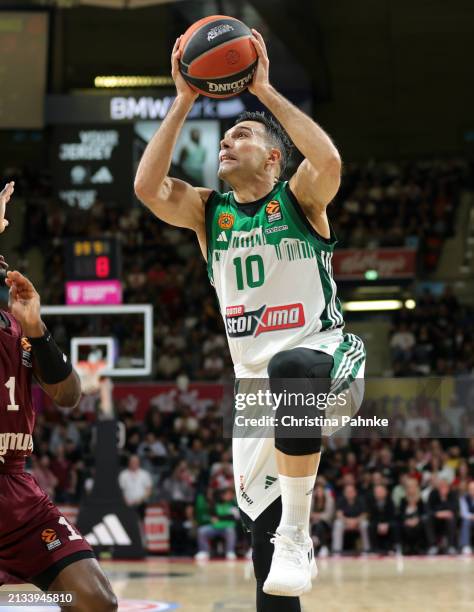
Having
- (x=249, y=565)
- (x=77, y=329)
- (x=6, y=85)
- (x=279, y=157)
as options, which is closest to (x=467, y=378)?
(x=249, y=565)

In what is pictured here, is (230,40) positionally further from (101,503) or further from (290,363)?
(101,503)

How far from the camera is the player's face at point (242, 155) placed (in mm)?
4762

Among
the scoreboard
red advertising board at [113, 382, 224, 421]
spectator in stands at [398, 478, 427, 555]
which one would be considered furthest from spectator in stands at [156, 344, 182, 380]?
spectator in stands at [398, 478, 427, 555]

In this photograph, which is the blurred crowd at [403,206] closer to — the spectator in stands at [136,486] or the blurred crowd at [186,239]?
the blurred crowd at [186,239]

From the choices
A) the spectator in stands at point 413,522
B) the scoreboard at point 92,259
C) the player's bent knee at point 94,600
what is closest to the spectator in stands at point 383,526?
the spectator in stands at point 413,522

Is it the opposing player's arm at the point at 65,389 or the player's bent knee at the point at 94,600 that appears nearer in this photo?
the player's bent knee at the point at 94,600

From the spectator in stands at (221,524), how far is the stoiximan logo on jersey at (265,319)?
11083 mm

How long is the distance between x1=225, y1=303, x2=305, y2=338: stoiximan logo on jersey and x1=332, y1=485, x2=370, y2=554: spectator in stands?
36.9 feet

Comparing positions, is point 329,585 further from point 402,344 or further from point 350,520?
point 402,344

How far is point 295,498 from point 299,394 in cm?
47

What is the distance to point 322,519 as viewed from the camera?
15.3 m

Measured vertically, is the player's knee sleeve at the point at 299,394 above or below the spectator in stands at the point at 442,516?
above

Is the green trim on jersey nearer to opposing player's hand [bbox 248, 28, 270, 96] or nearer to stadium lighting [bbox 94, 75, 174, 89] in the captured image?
opposing player's hand [bbox 248, 28, 270, 96]

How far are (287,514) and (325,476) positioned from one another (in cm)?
1219
